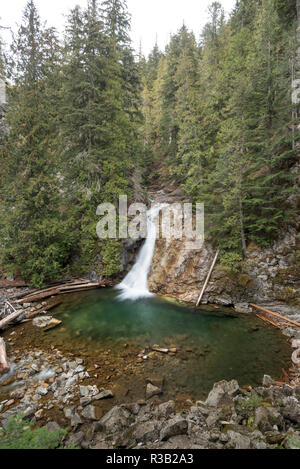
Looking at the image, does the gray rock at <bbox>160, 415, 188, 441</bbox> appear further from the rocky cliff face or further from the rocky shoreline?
the rocky cliff face

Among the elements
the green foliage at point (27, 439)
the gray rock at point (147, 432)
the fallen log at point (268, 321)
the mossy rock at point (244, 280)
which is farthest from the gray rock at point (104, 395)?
the mossy rock at point (244, 280)

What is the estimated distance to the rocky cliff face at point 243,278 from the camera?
966cm

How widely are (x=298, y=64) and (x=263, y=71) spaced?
180 cm

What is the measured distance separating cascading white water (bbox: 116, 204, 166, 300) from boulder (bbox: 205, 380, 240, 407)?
7.31 m

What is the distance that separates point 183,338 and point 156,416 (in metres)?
3.81

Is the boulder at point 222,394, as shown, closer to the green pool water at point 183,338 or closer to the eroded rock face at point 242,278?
the green pool water at point 183,338

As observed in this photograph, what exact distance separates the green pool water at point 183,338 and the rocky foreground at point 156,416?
755mm

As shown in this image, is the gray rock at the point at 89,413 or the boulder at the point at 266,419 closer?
the boulder at the point at 266,419

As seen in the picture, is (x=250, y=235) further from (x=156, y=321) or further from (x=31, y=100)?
(x=31, y=100)

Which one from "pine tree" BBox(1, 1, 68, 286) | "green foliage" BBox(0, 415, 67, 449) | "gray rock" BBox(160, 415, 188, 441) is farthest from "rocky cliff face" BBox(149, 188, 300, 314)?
"green foliage" BBox(0, 415, 67, 449)

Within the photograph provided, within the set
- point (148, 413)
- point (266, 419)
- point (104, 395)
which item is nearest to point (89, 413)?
point (104, 395)

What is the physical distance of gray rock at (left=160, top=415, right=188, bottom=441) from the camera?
3.61 meters

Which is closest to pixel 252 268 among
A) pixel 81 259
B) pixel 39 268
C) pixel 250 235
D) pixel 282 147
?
pixel 250 235

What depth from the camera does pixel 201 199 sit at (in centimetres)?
1282
